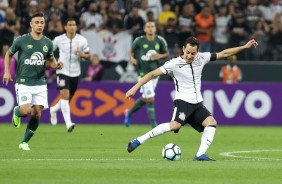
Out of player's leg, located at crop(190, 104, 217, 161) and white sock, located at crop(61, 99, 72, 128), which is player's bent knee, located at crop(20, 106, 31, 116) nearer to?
player's leg, located at crop(190, 104, 217, 161)

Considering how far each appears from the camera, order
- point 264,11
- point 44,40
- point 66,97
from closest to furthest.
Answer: point 44,40 < point 66,97 < point 264,11

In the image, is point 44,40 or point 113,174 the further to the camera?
point 44,40

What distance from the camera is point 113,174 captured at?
11.5 meters

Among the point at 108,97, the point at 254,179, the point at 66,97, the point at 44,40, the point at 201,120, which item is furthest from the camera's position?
the point at 108,97

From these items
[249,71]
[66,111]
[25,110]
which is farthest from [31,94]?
[249,71]

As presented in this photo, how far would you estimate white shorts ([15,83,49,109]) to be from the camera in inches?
623

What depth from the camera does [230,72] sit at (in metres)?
27.0

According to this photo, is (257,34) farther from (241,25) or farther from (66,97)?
(66,97)

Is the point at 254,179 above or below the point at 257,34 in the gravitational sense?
below

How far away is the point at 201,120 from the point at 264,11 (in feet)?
47.6

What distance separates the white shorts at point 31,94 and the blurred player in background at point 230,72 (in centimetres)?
1156

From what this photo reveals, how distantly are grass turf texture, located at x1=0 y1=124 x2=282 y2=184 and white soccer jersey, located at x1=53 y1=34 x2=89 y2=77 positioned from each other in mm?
1473

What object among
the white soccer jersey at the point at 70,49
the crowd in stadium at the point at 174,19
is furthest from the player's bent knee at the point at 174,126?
the crowd in stadium at the point at 174,19

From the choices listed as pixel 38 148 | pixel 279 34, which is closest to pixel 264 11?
pixel 279 34
